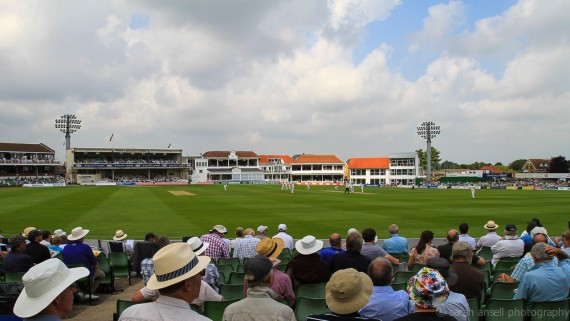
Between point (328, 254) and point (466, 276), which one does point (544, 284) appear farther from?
point (328, 254)

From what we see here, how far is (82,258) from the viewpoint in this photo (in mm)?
8750

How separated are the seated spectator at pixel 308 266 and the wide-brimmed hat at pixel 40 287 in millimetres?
4277

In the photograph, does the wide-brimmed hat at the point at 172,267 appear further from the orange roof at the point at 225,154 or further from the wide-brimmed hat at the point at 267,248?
the orange roof at the point at 225,154

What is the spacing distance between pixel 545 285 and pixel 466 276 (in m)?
0.95

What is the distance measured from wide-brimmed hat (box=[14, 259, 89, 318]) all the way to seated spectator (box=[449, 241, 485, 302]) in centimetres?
470

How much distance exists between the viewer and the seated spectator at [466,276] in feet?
18.7

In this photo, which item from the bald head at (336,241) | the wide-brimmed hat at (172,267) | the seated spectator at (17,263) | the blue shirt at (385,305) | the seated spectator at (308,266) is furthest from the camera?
the bald head at (336,241)

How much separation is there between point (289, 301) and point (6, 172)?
4497 inches

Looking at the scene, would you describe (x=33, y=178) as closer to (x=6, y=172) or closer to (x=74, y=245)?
(x=6, y=172)

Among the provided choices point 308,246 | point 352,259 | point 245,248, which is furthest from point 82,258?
point 352,259

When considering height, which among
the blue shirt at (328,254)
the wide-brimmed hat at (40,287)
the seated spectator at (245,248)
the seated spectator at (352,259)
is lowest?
the seated spectator at (245,248)

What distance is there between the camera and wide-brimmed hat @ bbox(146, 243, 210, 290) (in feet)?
9.63

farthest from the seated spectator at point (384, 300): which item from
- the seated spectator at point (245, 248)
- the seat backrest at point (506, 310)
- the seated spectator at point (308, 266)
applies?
the seated spectator at point (245, 248)

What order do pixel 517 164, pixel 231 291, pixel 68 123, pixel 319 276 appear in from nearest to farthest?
pixel 231 291 < pixel 319 276 < pixel 68 123 < pixel 517 164
